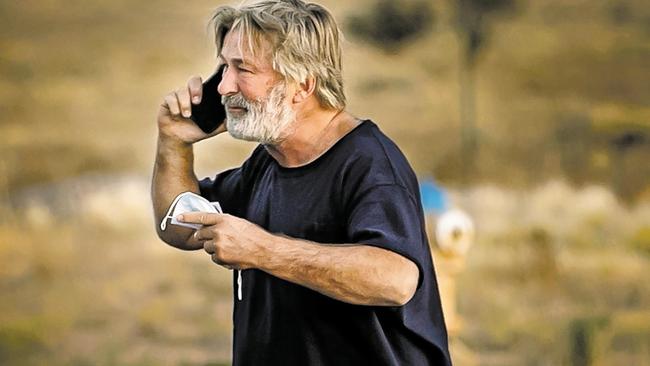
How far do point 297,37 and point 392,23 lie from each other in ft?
16.1

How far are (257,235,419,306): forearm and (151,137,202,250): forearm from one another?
0.61m

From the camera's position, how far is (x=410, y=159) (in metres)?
7.66

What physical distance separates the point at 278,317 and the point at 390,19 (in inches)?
A: 198

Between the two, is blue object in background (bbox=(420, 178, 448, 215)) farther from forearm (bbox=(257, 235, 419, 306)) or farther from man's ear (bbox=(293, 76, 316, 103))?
forearm (bbox=(257, 235, 419, 306))

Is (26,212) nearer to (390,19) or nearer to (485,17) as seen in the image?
(390,19)

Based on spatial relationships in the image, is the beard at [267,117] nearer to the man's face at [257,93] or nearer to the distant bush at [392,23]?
the man's face at [257,93]

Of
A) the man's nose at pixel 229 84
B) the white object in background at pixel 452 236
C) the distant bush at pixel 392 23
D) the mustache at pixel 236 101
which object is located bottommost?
the white object in background at pixel 452 236

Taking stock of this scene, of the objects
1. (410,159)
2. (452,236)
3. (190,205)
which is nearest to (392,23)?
(410,159)

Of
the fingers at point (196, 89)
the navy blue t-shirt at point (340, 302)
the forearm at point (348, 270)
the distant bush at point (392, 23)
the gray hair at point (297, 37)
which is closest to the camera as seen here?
the forearm at point (348, 270)

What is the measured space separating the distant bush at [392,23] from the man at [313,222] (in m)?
4.63

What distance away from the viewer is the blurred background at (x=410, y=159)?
24.8ft

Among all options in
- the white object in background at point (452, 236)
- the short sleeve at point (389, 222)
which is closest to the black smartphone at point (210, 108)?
the short sleeve at point (389, 222)

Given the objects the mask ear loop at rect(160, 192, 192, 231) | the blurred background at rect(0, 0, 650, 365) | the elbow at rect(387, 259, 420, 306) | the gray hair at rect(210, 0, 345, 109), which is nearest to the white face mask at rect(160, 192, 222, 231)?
the mask ear loop at rect(160, 192, 192, 231)

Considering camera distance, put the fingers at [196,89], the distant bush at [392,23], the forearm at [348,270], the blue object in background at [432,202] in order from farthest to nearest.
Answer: the distant bush at [392,23] → the blue object in background at [432,202] → the fingers at [196,89] → the forearm at [348,270]
